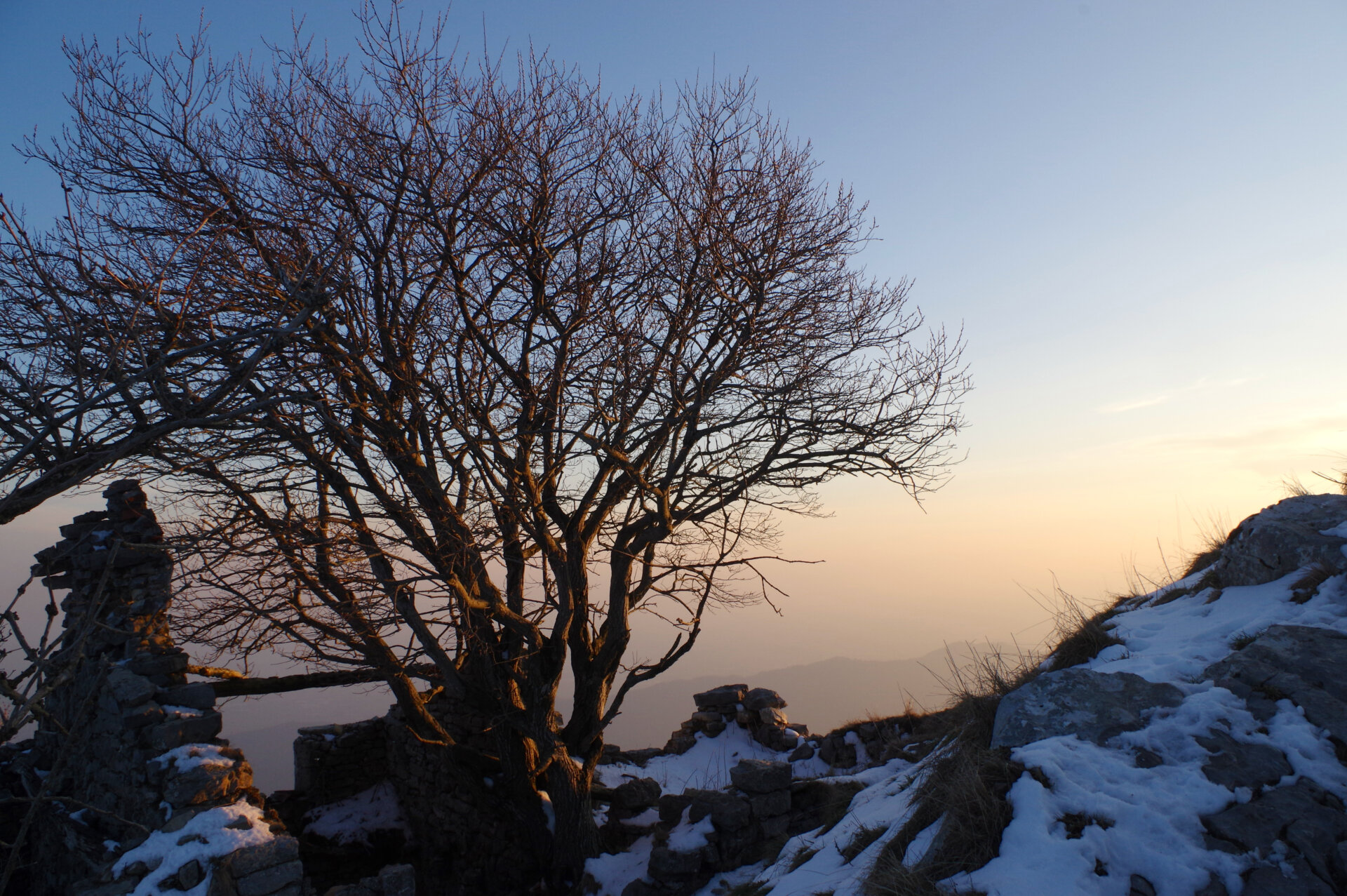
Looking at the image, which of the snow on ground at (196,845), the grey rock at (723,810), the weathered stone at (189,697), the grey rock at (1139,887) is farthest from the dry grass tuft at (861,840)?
the weathered stone at (189,697)

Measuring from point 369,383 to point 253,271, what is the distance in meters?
1.20

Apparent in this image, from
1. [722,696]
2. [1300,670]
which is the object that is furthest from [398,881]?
[1300,670]

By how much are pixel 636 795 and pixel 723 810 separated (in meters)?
1.65

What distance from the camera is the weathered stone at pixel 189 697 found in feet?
20.1

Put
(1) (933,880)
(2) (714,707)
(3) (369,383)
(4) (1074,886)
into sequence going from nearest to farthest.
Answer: (4) (1074,886)
(1) (933,880)
(3) (369,383)
(2) (714,707)

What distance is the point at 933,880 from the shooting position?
130 inches

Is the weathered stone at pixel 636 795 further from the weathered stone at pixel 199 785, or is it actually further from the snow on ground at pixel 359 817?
the weathered stone at pixel 199 785

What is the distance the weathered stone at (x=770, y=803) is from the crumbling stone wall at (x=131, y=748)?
13.6 ft

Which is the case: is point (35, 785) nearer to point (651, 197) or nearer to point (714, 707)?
point (714, 707)

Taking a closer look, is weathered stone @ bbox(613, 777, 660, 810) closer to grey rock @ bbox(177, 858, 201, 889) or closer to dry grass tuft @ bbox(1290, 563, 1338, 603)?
grey rock @ bbox(177, 858, 201, 889)

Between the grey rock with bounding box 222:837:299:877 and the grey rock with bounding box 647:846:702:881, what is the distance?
3213 millimetres

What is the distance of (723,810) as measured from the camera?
707 cm

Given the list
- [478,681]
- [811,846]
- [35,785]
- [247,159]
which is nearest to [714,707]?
[478,681]

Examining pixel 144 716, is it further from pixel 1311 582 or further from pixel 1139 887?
pixel 1311 582
